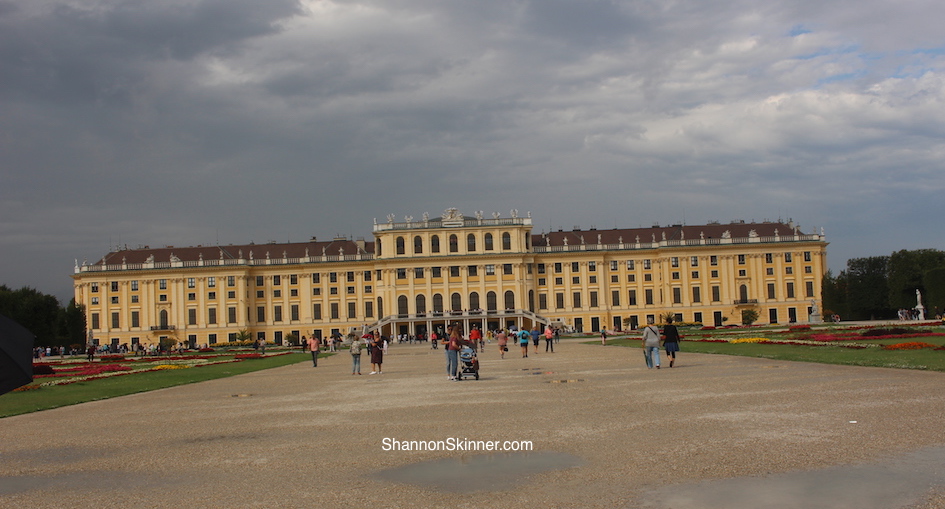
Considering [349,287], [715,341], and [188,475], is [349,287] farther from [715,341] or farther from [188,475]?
[188,475]

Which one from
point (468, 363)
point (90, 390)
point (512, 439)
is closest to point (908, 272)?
point (468, 363)

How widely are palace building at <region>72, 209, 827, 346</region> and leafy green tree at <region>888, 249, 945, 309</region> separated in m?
10.1

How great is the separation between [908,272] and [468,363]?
7740 cm

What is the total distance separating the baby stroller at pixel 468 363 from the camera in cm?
2393

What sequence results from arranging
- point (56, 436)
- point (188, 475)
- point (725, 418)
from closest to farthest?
point (188, 475) < point (725, 418) < point (56, 436)

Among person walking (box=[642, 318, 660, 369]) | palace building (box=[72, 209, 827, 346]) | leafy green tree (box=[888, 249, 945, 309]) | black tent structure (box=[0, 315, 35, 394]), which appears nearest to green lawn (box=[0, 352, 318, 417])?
black tent structure (box=[0, 315, 35, 394])

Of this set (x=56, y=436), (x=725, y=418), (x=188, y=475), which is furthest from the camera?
(x=56, y=436)

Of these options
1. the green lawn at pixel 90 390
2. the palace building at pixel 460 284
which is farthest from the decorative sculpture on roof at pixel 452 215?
the green lawn at pixel 90 390

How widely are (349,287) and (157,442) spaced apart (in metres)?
90.3

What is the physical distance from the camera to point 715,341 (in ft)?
138

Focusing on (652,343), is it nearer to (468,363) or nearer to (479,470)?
(468,363)

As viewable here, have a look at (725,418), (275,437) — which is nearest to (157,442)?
(275,437)

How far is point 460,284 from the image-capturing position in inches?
3922

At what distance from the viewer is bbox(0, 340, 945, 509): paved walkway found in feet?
27.9
